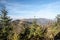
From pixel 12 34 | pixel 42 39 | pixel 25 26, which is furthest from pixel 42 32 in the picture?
pixel 12 34

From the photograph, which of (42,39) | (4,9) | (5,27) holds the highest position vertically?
(4,9)

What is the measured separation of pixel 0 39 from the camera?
19.5 m

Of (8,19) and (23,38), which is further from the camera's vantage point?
(8,19)

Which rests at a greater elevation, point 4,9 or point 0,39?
point 4,9

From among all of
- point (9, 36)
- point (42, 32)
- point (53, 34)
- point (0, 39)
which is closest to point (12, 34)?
point (9, 36)

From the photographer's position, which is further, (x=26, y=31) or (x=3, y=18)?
(x=3, y=18)

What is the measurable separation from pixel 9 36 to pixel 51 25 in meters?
5.50

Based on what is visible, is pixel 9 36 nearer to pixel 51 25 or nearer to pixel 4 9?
pixel 4 9

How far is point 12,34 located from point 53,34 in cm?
501

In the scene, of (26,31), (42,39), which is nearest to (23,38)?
(26,31)

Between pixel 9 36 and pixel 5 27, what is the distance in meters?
1.37

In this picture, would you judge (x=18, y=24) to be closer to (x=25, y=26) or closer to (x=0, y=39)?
(x=25, y=26)

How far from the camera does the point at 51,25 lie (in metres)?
20.4

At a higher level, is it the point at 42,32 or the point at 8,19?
the point at 8,19
